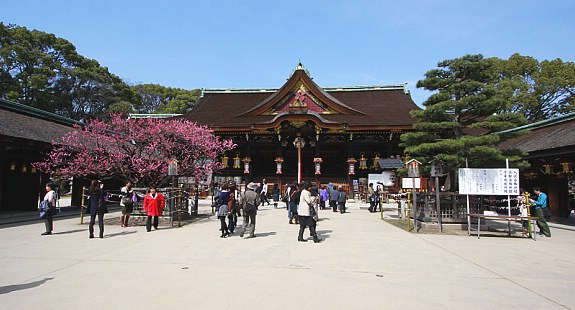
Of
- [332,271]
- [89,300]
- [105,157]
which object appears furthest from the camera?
[105,157]

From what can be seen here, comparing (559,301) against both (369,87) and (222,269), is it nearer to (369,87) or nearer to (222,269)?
(222,269)

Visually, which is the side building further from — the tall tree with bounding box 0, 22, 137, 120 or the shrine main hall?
the tall tree with bounding box 0, 22, 137, 120

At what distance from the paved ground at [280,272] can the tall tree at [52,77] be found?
29.9 m

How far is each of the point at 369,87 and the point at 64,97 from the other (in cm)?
3165

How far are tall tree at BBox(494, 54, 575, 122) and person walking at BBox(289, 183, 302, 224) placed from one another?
78.4ft

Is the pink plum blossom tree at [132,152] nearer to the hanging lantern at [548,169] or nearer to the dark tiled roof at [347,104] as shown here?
the dark tiled roof at [347,104]

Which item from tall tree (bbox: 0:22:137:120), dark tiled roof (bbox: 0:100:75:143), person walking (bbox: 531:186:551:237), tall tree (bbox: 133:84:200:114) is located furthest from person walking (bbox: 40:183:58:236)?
tall tree (bbox: 133:84:200:114)

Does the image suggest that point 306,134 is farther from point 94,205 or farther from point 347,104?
point 94,205

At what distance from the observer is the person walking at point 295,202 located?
11.5 meters

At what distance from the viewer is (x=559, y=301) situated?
4699 mm

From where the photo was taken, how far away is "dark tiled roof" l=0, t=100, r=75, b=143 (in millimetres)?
13336

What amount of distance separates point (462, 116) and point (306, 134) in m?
13.2

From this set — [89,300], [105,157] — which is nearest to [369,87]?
[105,157]

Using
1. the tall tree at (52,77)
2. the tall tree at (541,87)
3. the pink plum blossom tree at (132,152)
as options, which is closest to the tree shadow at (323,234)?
the pink plum blossom tree at (132,152)
